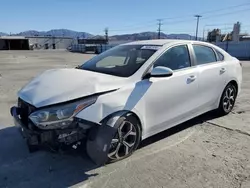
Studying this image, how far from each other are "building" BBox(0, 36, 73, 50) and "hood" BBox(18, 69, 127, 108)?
7096 centimetres

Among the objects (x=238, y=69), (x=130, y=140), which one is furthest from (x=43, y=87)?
(x=238, y=69)

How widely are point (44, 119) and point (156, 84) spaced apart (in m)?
1.58

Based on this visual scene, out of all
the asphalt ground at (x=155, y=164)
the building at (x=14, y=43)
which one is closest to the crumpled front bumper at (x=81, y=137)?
the asphalt ground at (x=155, y=164)

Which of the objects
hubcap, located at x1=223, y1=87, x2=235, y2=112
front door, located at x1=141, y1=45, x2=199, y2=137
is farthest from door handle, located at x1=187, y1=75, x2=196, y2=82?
hubcap, located at x1=223, y1=87, x2=235, y2=112

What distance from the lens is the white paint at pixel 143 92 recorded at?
10.4 ft

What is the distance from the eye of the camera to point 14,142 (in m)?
4.25

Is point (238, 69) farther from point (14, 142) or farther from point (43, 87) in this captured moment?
point (14, 142)

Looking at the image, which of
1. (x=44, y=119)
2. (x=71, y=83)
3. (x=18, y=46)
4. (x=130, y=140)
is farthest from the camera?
(x=18, y=46)

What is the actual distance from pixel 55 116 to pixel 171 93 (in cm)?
178

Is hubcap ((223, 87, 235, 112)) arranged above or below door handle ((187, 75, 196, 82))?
below

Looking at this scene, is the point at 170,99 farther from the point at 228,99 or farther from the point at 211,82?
the point at 228,99

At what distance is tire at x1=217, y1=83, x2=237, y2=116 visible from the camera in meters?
5.28

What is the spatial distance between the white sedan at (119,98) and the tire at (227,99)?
1.09 feet

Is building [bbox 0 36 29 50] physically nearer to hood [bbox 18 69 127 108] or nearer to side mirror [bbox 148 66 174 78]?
hood [bbox 18 69 127 108]
